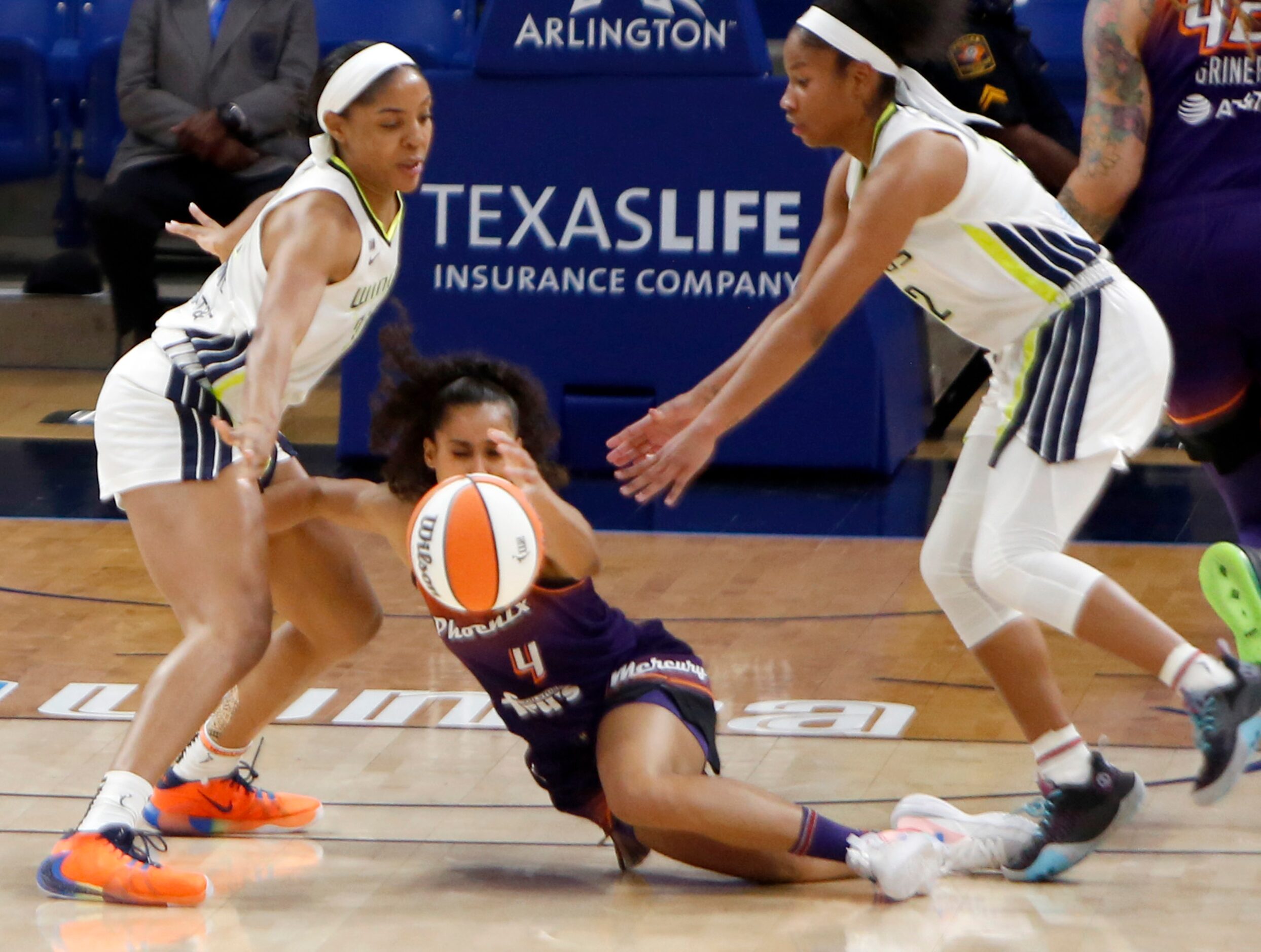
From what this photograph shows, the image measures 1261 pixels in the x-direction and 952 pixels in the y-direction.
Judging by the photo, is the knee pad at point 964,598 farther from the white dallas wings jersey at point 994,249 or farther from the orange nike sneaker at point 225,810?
the orange nike sneaker at point 225,810

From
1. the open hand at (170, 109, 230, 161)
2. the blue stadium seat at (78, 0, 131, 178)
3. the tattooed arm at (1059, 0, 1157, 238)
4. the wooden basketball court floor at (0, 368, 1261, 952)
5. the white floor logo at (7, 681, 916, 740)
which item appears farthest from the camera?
the blue stadium seat at (78, 0, 131, 178)

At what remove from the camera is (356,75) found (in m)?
3.67

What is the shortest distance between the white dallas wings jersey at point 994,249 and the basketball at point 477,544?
85cm

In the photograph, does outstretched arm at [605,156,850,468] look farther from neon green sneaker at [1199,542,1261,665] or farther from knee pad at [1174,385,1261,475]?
knee pad at [1174,385,1261,475]

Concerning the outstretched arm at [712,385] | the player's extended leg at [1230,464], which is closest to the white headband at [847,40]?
the outstretched arm at [712,385]

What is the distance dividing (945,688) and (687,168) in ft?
9.35

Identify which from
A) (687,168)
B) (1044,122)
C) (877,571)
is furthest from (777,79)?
(877,571)

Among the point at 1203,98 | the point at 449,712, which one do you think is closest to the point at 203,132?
the point at 449,712

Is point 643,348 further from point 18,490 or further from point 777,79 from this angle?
point 18,490

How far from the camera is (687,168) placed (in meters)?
7.00

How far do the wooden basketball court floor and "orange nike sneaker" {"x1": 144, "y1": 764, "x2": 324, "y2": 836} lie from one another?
2.8 inches

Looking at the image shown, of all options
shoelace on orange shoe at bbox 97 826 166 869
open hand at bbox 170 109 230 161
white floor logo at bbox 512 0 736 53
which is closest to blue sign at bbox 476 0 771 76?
white floor logo at bbox 512 0 736 53

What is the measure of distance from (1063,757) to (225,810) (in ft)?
5.49

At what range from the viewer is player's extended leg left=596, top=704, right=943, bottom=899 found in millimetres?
3332
